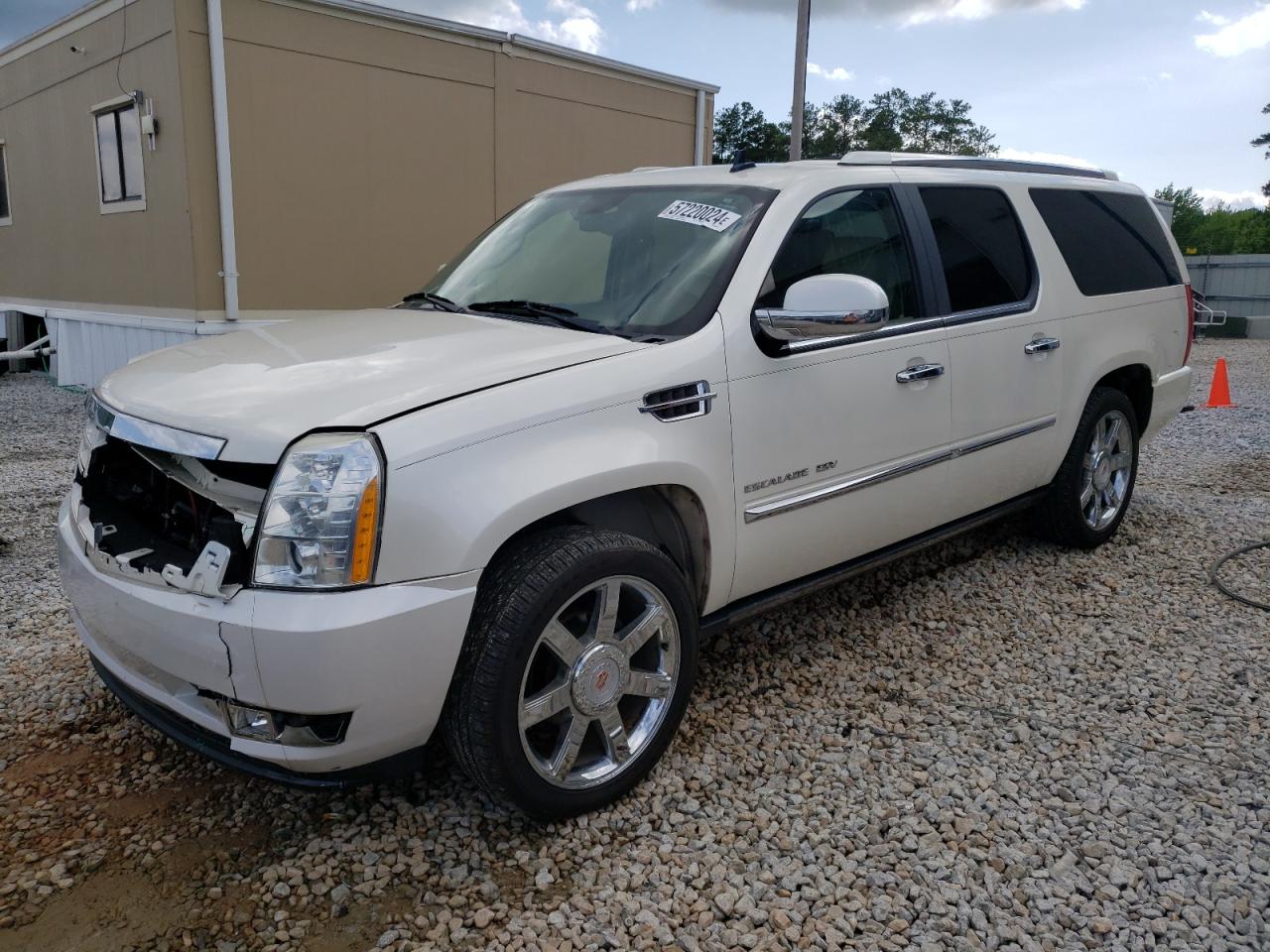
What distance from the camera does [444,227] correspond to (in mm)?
11031

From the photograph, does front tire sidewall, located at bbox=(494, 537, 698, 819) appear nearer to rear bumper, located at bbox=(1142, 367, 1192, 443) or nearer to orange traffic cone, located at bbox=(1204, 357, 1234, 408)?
rear bumper, located at bbox=(1142, 367, 1192, 443)

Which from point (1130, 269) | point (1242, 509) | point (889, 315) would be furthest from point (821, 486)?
point (1242, 509)

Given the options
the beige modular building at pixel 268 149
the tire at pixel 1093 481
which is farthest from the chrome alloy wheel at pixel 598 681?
the beige modular building at pixel 268 149

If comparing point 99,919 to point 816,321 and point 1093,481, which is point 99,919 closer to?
point 816,321

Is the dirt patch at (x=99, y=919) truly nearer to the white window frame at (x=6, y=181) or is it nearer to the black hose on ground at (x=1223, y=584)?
the black hose on ground at (x=1223, y=584)

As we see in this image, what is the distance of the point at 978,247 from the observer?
13.6 ft

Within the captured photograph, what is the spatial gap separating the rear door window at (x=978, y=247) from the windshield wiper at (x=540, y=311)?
1.60m

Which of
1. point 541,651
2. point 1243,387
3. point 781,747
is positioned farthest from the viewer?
point 1243,387

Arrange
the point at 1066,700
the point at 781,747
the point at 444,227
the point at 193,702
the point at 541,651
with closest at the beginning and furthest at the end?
the point at 193,702
the point at 541,651
the point at 781,747
the point at 1066,700
the point at 444,227

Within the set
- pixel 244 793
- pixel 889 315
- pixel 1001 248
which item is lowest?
pixel 244 793

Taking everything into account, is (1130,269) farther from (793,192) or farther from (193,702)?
(193,702)

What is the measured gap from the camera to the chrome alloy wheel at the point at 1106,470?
16.2 ft

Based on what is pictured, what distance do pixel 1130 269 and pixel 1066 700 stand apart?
2.49m

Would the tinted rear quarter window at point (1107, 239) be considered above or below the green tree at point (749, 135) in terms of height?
below
